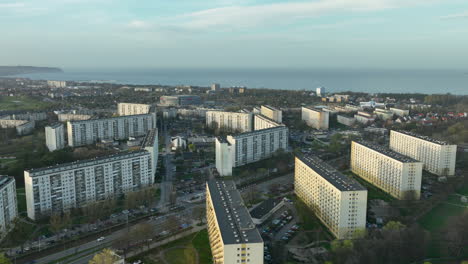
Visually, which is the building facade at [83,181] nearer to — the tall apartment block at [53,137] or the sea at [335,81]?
the tall apartment block at [53,137]

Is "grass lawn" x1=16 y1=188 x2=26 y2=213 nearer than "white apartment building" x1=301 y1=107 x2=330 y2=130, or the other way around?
"grass lawn" x1=16 y1=188 x2=26 y2=213

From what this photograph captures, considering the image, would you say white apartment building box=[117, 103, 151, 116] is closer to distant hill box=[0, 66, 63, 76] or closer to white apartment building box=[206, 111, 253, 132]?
white apartment building box=[206, 111, 253, 132]

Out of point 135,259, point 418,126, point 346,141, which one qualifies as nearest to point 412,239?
point 135,259

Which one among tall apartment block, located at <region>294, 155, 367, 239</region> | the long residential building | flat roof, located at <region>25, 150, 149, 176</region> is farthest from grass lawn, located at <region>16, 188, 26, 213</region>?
the long residential building

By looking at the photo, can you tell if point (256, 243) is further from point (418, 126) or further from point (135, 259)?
point (418, 126)

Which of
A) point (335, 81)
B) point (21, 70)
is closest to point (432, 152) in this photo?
point (335, 81)

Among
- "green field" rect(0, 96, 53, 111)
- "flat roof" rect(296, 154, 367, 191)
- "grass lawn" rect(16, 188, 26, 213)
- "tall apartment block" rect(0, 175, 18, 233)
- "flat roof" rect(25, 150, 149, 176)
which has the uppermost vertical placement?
"green field" rect(0, 96, 53, 111)

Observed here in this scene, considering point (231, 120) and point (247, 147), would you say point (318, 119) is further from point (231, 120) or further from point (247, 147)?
point (247, 147)
